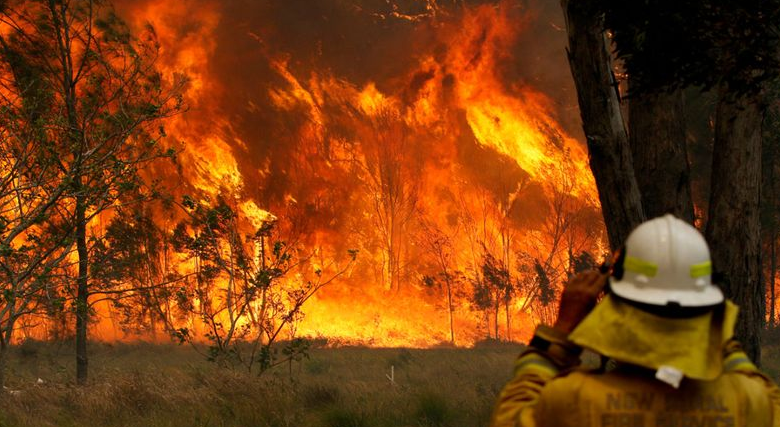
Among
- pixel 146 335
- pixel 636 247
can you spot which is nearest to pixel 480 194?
pixel 146 335

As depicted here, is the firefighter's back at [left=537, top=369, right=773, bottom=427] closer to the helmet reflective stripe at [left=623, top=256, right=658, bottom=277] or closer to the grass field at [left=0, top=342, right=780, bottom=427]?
the helmet reflective stripe at [left=623, top=256, right=658, bottom=277]

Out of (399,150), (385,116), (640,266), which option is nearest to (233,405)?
(640,266)

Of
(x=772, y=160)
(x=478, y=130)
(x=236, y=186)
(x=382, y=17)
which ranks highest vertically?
(x=382, y=17)

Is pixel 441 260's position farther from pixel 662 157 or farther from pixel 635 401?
pixel 635 401

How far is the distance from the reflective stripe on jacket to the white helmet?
0.22 m

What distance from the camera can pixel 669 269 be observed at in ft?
5.88

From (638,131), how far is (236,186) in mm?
31783

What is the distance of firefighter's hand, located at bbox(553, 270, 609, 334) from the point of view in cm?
190

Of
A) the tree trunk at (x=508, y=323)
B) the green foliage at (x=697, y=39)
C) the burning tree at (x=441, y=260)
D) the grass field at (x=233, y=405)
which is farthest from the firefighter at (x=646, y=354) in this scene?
the burning tree at (x=441, y=260)

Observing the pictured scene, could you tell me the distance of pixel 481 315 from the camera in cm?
3719

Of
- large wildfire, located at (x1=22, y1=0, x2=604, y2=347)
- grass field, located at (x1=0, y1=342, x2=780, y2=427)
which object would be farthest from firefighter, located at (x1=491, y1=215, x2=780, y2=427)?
large wildfire, located at (x1=22, y1=0, x2=604, y2=347)

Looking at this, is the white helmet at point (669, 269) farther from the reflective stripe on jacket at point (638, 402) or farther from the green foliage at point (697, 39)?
the green foliage at point (697, 39)

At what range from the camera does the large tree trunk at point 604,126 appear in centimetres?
540

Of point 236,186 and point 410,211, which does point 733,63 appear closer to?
point 236,186
